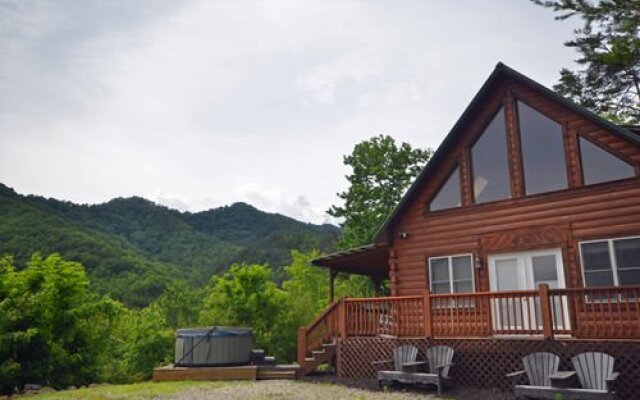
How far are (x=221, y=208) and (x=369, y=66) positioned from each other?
204 feet

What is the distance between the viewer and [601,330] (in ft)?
30.9

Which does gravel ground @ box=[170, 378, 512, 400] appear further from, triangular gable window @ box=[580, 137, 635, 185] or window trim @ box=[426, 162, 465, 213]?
triangular gable window @ box=[580, 137, 635, 185]

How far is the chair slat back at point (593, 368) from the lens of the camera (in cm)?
873

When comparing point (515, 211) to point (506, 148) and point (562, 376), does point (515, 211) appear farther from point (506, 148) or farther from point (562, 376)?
point (562, 376)

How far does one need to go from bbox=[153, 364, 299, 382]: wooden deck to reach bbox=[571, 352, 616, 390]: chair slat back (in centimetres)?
710

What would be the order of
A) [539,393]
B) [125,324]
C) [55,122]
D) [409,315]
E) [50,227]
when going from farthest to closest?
[50,227], [125,324], [55,122], [409,315], [539,393]

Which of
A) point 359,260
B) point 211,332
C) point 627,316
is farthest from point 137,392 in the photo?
point 627,316

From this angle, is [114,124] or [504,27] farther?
[114,124]

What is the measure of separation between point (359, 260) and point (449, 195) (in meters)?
4.02

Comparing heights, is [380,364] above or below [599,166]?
below

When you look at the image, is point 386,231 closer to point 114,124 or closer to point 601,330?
point 601,330

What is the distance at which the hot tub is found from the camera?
14.2 metres

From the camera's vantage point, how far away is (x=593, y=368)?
8.90 m

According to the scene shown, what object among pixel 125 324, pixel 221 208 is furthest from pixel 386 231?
pixel 221 208
